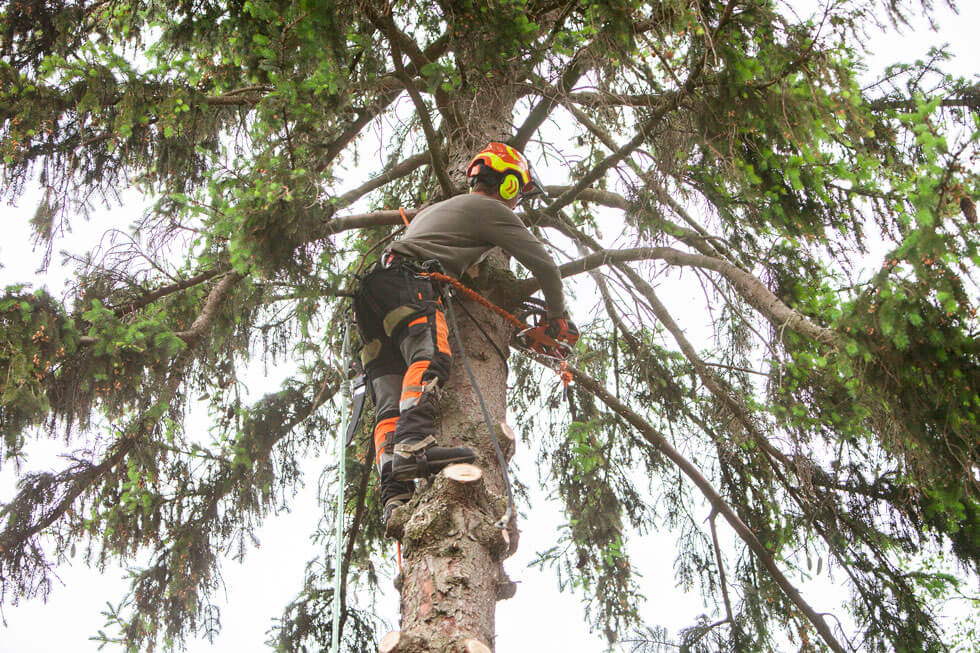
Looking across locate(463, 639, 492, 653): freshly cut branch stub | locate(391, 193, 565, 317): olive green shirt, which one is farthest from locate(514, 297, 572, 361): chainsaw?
locate(463, 639, 492, 653): freshly cut branch stub

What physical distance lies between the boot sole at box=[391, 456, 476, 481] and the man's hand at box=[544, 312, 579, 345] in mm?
1067

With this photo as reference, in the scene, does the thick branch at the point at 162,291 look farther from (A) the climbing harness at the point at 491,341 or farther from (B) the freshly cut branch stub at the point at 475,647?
(B) the freshly cut branch stub at the point at 475,647

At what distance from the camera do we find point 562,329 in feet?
12.8

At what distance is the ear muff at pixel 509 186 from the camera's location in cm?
399


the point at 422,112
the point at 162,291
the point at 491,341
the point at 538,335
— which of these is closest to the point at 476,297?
the point at 491,341

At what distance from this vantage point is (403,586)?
9.20ft

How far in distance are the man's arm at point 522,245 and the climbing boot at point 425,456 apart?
1068 mm

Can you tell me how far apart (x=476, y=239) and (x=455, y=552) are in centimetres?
167

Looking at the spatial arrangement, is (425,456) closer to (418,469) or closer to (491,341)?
(418,469)

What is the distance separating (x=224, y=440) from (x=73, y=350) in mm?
2067

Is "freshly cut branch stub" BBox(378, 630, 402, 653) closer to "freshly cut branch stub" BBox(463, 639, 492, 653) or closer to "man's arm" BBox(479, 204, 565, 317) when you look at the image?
"freshly cut branch stub" BBox(463, 639, 492, 653)

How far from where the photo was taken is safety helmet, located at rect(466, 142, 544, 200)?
3.97 metres

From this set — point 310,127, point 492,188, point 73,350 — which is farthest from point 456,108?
point 73,350

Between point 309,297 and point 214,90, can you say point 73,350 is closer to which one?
point 309,297
